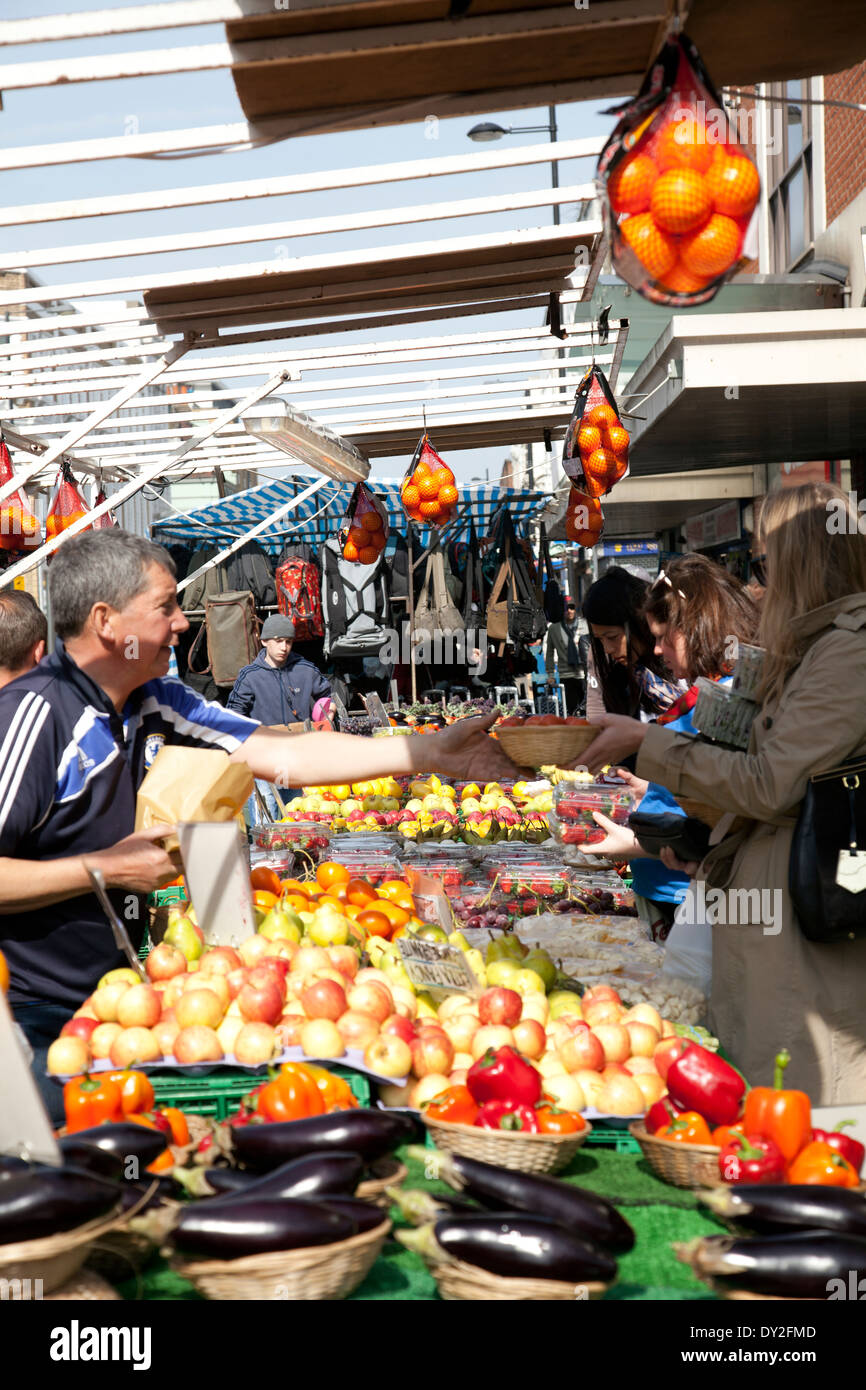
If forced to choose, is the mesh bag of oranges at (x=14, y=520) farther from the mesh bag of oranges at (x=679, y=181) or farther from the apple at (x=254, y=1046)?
the mesh bag of oranges at (x=679, y=181)

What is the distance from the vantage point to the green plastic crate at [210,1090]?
2504 millimetres

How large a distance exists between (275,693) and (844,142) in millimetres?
7292

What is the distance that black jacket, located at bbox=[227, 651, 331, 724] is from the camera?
9703mm

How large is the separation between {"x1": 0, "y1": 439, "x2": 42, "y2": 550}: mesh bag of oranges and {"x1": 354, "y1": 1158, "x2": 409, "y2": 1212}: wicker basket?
6.74m

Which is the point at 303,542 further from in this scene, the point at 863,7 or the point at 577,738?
the point at 863,7

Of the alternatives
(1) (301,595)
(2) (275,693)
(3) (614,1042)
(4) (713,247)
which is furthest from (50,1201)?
(1) (301,595)

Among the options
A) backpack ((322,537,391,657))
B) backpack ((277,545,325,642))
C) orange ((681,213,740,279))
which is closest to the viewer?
orange ((681,213,740,279))

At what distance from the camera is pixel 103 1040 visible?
2.58m

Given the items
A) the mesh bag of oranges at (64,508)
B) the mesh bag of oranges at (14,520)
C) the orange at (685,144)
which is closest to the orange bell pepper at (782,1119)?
the orange at (685,144)

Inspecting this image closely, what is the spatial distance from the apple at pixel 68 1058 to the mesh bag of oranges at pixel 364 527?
7398 mm

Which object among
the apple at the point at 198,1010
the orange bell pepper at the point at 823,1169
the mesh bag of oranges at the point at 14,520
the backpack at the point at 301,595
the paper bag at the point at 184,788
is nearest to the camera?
the orange bell pepper at the point at 823,1169

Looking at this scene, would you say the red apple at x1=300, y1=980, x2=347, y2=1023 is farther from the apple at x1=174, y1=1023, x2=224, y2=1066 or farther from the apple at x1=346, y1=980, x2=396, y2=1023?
the apple at x1=174, y1=1023, x2=224, y2=1066

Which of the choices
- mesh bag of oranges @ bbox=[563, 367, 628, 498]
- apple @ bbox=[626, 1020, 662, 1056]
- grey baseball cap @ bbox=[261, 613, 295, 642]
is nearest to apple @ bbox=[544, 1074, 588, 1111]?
apple @ bbox=[626, 1020, 662, 1056]

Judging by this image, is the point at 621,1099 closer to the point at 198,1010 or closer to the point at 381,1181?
the point at 381,1181
